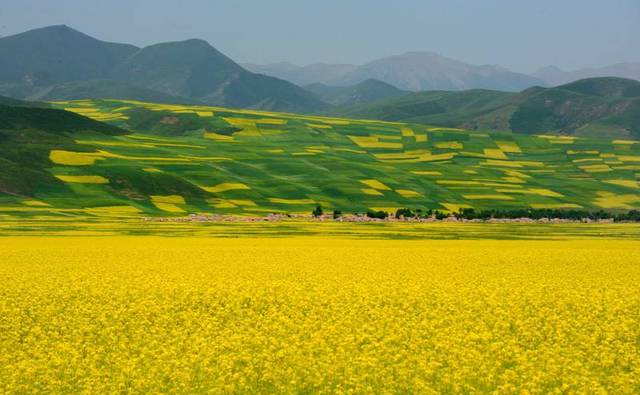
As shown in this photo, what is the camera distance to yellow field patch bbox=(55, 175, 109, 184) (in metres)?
162

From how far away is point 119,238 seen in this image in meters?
84.8

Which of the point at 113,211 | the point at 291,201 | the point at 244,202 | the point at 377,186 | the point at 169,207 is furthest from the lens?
the point at 377,186

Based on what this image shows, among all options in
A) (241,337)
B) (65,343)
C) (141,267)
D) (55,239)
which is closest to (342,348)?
(241,337)

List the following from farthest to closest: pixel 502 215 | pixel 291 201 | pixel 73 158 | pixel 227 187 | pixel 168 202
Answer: pixel 73 158
pixel 227 187
pixel 291 201
pixel 168 202
pixel 502 215

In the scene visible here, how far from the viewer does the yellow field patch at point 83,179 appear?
16150 cm

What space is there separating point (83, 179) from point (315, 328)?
144485 millimetres

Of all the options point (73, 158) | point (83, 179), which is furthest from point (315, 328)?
point (73, 158)

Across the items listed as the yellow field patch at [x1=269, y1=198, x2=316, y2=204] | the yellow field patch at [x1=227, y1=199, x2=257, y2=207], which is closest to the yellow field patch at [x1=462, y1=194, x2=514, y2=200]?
the yellow field patch at [x1=269, y1=198, x2=316, y2=204]

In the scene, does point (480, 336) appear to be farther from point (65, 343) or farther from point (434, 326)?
point (65, 343)

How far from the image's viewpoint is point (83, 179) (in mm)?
163500

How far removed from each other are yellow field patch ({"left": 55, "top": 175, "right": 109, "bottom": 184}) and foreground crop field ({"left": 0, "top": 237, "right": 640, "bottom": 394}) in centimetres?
11161

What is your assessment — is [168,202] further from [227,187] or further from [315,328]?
[315,328]

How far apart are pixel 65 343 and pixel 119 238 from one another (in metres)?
60.2

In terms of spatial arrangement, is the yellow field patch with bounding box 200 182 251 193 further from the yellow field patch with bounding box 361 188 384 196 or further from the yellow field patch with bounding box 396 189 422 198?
the yellow field patch with bounding box 396 189 422 198
